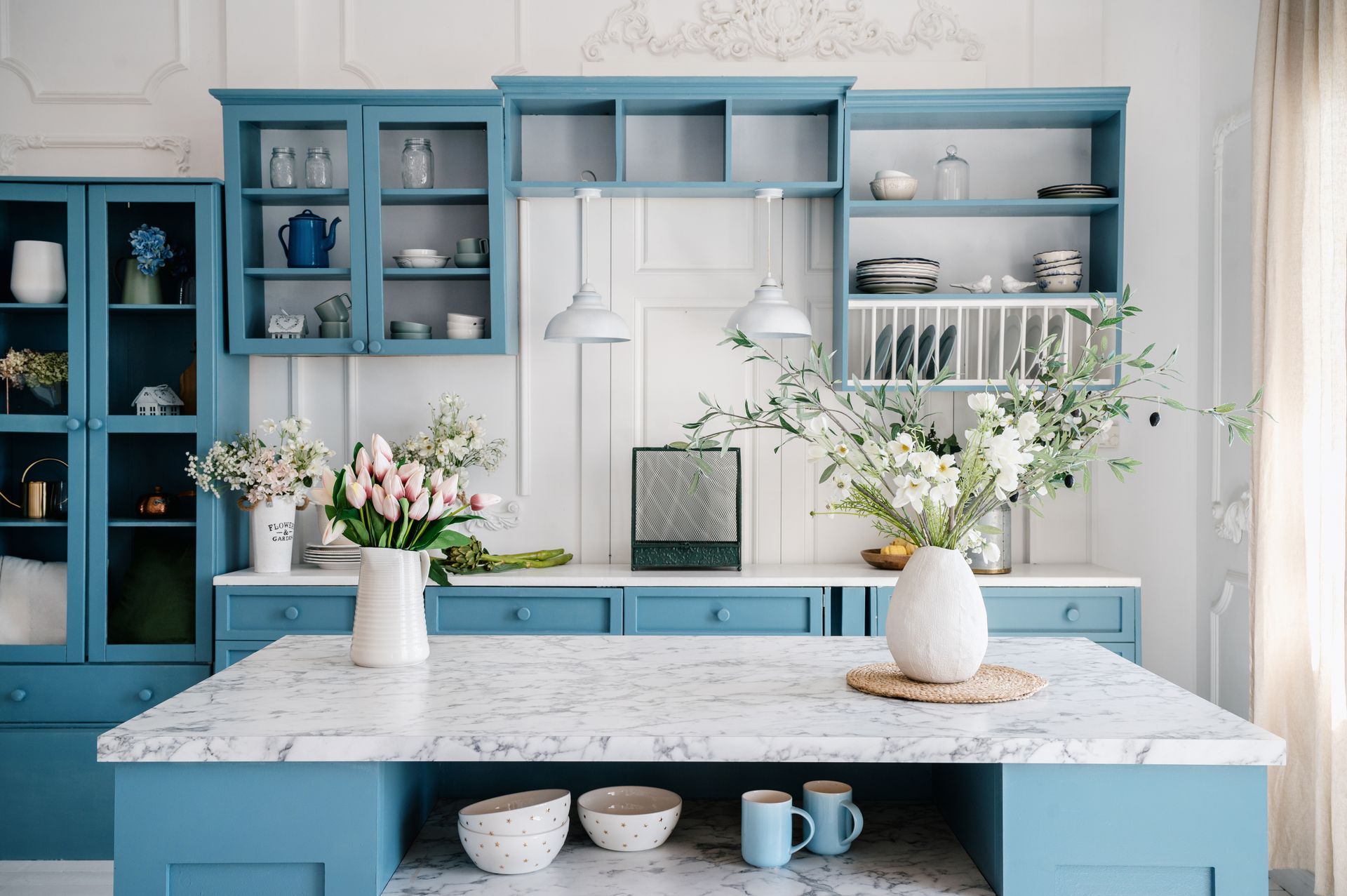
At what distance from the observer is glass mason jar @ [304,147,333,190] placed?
3455 millimetres

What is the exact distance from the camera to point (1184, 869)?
4.65 feet

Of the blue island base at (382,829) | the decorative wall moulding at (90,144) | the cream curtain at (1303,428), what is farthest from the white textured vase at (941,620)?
the decorative wall moulding at (90,144)

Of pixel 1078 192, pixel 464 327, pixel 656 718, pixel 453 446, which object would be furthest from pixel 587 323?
pixel 656 718

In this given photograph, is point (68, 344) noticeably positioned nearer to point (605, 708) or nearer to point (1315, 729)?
point (605, 708)

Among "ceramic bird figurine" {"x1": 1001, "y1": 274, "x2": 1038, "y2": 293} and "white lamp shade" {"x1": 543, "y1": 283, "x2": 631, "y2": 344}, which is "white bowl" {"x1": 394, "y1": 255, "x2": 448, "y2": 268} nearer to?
"white lamp shade" {"x1": 543, "y1": 283, "x2": 631, "y2": 344}

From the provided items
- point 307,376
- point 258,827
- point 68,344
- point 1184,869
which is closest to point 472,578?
point 307,376

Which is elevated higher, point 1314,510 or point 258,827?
point 1314,510

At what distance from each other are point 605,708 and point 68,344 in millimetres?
2690

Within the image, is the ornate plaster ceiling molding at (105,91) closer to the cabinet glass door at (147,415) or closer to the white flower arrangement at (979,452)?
the cabinet glass door at (147,415)

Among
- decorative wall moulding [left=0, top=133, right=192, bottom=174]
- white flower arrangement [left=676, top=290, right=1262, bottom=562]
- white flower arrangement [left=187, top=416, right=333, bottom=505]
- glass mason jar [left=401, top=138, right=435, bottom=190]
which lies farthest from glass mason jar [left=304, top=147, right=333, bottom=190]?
white flower arrangement [left=676, top=290, right=1262, bottom=562]

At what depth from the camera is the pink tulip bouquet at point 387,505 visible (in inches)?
71.6

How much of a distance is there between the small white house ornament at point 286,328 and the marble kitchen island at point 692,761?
2050 millimetres

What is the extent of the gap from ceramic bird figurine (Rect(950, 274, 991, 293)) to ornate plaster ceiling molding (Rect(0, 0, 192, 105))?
2.99 m

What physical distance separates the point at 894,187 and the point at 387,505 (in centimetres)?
228
